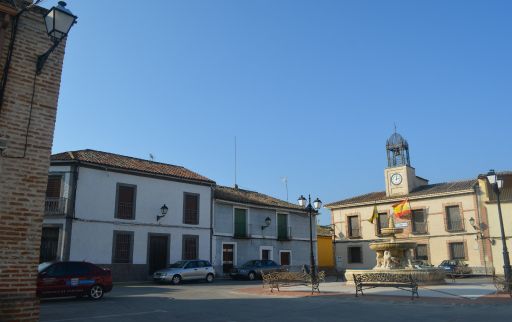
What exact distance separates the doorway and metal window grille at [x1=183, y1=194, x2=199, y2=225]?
1933 mm

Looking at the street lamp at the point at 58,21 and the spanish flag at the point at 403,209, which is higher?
the spanish flag at the point at 403,209

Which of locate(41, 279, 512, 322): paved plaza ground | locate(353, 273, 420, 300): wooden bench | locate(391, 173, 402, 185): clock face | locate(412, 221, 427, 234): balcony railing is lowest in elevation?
locate(41, 279, 512, 322): paved plaza ground

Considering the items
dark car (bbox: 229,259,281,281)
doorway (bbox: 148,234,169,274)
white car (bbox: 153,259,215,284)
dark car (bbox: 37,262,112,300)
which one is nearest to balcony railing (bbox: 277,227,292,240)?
dark car (bbox: 229,259,281,281)

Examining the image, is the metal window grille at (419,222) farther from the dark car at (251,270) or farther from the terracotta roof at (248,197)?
the dark car at (251,270)

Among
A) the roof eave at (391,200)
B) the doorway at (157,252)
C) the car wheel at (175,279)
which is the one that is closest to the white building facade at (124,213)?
the doorway at (157,252)

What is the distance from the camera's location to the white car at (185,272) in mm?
22828

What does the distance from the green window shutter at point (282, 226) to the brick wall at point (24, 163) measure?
27374 millimetres

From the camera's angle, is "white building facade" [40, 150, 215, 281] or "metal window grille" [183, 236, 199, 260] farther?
"metal window grille" [183, 236, 199, 260]

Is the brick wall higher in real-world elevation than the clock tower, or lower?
lower

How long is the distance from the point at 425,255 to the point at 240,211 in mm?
15226

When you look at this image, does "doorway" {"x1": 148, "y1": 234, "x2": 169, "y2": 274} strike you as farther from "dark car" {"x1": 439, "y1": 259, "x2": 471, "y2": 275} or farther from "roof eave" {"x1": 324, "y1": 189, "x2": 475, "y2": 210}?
"roof eave" {"x1": 324, "y1": 189, "x2": 475, "y2": 210}

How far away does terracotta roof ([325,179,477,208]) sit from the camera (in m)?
34.9

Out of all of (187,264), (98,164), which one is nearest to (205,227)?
(187,264)

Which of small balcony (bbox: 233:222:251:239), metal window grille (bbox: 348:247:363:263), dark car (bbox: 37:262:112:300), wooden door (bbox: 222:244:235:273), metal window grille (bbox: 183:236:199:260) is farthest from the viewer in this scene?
metal window grille (bbox: 348:247:363:263)
